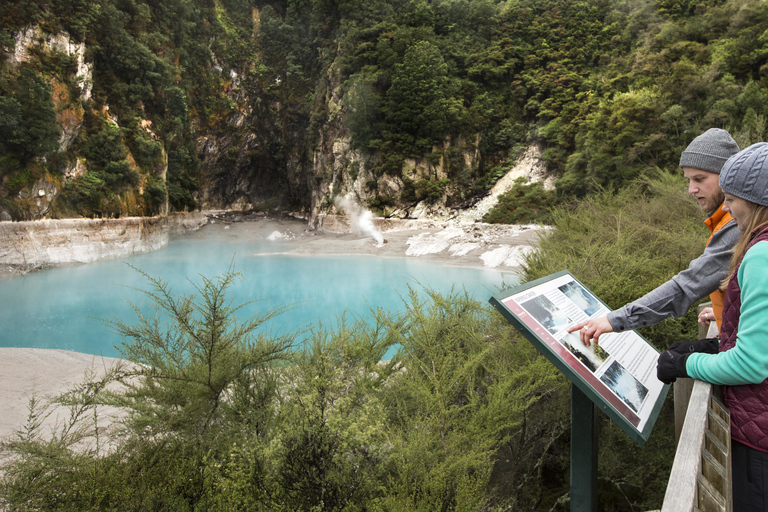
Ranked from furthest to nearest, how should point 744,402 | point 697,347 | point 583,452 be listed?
1. point 583,452
2. point 697,347
3. point 744,402

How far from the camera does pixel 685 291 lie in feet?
4.12

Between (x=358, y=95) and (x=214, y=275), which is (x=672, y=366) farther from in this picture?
(x=358, y=95)

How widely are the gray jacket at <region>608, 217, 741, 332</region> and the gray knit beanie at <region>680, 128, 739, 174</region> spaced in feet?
0.72

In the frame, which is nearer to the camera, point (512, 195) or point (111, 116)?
point (111, 116)

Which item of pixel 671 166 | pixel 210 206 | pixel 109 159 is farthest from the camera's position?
pixel 210 206

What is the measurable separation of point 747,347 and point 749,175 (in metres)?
0.40

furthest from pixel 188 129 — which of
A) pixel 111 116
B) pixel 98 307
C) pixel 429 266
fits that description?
pixel 429 266

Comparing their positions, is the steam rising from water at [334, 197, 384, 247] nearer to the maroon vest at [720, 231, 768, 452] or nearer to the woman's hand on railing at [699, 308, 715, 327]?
the woman's hand on railing at [699, 308, 715, 327]

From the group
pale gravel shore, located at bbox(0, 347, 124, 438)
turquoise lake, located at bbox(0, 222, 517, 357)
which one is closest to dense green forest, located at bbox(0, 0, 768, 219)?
turquoise lake, located at bbox(0, 222, 517, 357)

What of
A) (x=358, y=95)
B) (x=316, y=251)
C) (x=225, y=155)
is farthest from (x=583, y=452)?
(x=225, y=155)

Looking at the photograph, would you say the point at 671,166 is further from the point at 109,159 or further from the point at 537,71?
the point at 109,159

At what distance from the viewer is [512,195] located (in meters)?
21.3

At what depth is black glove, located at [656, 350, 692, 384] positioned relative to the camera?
3.37 ft

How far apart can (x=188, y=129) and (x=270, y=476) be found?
1090 inches
